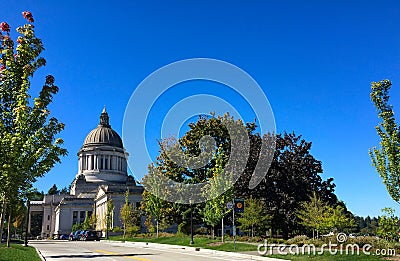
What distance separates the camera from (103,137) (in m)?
120

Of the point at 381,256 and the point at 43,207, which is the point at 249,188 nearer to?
the point at 381,256

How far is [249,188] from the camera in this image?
42062 mm

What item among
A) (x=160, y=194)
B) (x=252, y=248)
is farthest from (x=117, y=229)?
(x=252, y=248)

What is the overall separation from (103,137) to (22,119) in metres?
109

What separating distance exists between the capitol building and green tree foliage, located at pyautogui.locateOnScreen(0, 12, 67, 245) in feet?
277

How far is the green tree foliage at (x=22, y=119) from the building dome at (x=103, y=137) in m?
105

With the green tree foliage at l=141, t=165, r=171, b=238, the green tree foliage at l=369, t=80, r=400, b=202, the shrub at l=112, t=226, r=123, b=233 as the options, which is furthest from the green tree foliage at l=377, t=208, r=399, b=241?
the shrub at l=112, t=226, r=123, b=233

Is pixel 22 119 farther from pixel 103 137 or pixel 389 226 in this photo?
pixel 103 137

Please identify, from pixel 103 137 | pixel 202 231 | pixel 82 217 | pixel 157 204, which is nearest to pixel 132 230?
pixel 202 231

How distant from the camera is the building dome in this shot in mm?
118762

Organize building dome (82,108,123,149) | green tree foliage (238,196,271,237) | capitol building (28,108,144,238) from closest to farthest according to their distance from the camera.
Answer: green tree foliage (238,196,271,237) → capitol building (28,108,144,238) → building dome (82,108,123,149)

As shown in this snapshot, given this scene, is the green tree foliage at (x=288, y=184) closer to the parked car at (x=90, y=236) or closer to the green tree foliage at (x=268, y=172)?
the green tree foliage at (x=268, y=172)

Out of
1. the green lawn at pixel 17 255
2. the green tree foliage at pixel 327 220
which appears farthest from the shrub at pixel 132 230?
the green lawn at pixel 17 255

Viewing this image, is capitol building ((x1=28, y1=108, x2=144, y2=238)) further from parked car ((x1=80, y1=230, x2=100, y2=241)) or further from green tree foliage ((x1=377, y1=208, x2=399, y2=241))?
green tree foliage ((x1=377, y1=208, x2=399, y2=241))
